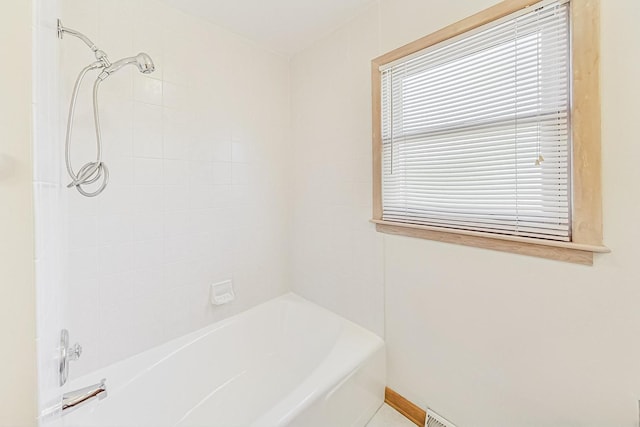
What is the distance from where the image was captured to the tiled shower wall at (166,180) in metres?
1.35

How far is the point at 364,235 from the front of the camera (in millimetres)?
1753

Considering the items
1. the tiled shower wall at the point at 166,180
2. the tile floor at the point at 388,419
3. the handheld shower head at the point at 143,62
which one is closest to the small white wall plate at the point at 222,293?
the tiled shower wall at the point at 166,180

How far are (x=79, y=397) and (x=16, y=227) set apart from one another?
736 mm

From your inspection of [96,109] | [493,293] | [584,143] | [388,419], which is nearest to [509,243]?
[493,293]

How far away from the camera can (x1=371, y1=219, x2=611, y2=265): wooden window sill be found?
997mm

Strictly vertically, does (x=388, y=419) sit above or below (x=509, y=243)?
below

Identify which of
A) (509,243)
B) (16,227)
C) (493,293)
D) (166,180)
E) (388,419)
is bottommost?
(388,419)

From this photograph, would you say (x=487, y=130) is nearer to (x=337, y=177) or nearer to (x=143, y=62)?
(x=337, y=177)

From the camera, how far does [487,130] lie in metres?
1.22

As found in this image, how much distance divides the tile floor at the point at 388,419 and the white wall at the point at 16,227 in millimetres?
1573

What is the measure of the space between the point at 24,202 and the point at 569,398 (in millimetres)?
1781

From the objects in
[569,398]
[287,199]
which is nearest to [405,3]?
[287,199]

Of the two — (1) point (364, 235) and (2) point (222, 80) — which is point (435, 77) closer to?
(1) point (364, 235)

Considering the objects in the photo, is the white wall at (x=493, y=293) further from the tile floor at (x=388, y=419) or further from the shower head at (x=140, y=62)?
the shower head at (x=140, y=62)
